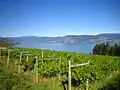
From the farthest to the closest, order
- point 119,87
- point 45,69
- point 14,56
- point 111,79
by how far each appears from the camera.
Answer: point 14,56 → point 45,69 → point 111,79 → point 119,87

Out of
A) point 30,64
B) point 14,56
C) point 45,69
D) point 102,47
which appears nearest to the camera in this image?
point 45,69

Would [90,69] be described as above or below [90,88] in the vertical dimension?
above

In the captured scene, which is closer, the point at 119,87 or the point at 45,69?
the point at 119,87

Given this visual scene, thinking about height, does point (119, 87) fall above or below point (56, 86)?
above

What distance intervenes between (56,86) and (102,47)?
106113 mm

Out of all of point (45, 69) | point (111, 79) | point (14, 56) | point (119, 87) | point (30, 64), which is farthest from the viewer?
point (14, 56)

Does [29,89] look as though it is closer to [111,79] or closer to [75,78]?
[75,78]

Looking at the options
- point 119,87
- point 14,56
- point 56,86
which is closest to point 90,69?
point 56,86

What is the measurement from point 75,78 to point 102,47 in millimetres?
106462

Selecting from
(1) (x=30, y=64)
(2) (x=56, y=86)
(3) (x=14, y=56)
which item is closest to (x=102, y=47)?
(3) (x=14, y=56)

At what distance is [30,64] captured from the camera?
2373cm

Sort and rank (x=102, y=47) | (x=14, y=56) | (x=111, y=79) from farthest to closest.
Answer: (x=102, y=47) → (x=14, y=56) → (x=111, y=79)

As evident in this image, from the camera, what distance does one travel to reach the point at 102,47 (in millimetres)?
118188

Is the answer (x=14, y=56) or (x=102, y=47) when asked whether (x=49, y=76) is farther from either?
(x=102, y=47)
